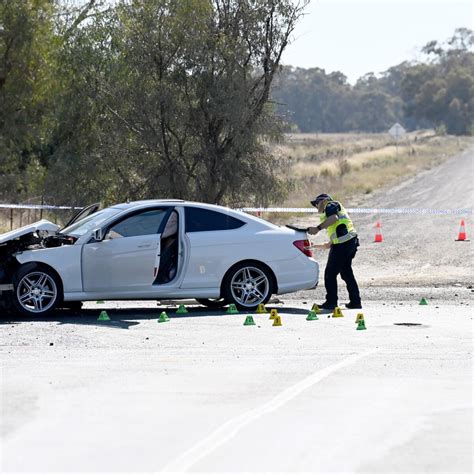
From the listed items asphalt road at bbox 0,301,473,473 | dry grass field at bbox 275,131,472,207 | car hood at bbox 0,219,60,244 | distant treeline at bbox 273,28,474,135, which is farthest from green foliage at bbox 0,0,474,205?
distant treeline at bbox 273,28,474,135

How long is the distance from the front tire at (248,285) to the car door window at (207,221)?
55cm

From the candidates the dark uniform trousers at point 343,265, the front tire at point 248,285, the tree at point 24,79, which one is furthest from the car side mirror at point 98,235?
the tree at point 24,79

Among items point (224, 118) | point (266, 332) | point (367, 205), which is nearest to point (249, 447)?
point (266, 332)

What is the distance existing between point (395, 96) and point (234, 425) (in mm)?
182255

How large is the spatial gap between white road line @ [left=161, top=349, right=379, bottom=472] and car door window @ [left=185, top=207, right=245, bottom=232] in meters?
4.93

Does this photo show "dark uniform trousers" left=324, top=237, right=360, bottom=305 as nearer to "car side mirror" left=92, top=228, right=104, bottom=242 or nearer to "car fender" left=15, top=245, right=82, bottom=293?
"car side mirror" left=92, top=228, right=104, bottom=242

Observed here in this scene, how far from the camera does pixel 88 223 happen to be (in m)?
15.5

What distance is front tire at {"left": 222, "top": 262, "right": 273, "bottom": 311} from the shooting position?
1547 cm

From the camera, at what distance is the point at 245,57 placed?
78.6ft

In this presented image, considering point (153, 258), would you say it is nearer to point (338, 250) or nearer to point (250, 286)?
point (250, 286)

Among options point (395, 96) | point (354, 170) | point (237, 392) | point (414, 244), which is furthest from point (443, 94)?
point (237, 392)

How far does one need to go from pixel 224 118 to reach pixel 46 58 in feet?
22.1

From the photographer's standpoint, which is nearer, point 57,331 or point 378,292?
point 57,331

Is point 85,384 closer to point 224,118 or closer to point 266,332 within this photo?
point 266,332
